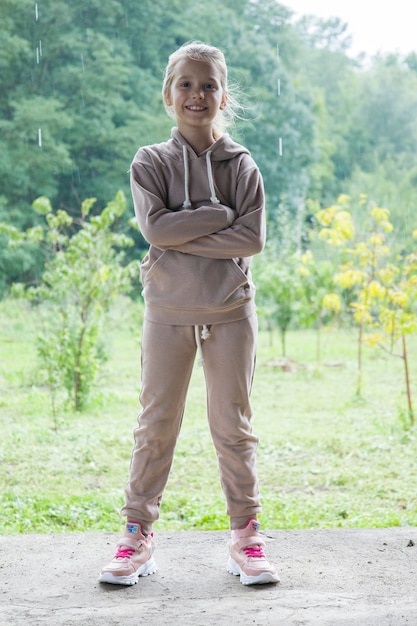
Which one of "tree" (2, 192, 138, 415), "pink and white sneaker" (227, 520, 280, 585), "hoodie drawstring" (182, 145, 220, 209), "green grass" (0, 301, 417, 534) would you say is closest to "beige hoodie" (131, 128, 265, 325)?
"hoodie drawstring" (182, 145, 220, 209)

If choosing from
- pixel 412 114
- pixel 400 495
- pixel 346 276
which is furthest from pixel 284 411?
pixel 412 114

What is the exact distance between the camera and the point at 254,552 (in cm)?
179

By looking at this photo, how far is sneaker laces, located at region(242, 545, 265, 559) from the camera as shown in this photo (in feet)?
5.87

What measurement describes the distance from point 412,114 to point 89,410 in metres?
5.38

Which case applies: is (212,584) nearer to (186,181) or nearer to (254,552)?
(254,552)

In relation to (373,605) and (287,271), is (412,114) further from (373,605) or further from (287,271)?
(373,605)

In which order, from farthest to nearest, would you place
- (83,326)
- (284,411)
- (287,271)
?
1. (287,271)
2. (284,411)
3. (83,326)

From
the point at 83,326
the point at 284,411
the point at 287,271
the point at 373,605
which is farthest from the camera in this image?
the point at 287,271

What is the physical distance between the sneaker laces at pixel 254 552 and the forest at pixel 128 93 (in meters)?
4.96

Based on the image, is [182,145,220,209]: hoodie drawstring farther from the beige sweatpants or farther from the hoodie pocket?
the beige sweatpants

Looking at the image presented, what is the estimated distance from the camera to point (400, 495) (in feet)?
10.0

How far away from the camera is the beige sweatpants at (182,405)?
179cm

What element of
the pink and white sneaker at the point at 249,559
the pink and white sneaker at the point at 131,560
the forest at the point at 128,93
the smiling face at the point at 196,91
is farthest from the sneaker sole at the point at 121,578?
the forest at the point at 128,93

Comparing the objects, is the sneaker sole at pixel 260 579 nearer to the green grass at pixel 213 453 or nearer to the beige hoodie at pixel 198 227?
the beige hoodie at pixel 198 227
